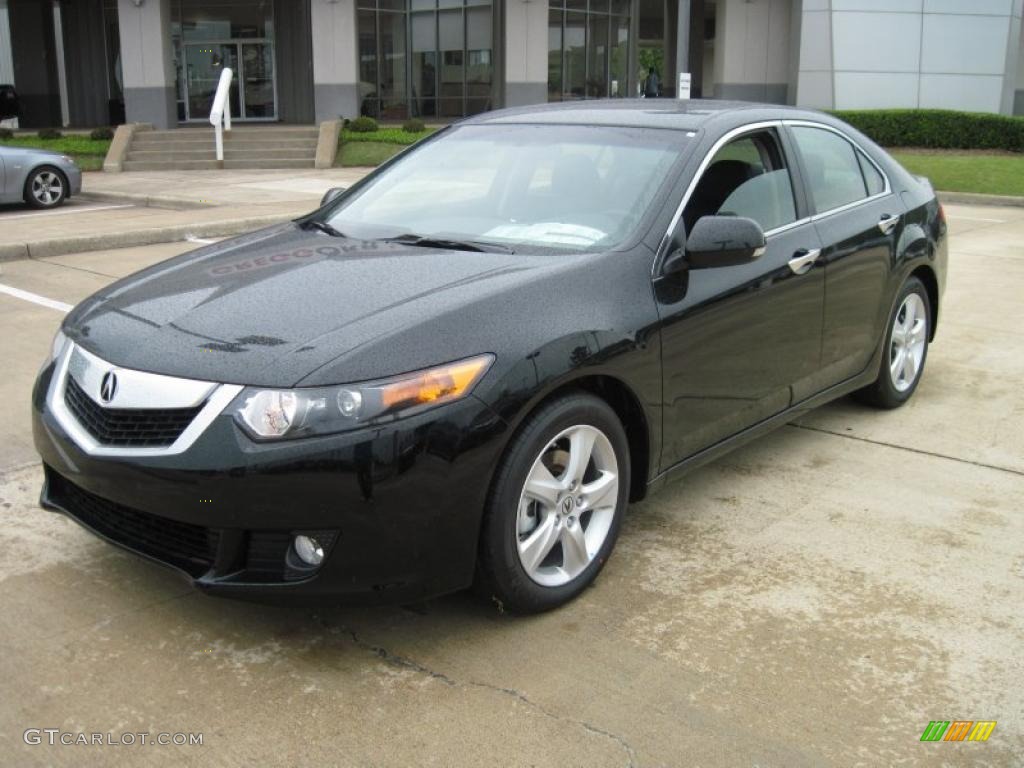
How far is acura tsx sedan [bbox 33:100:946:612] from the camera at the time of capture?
3.13 metres

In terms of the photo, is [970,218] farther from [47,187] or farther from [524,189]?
[47,187]

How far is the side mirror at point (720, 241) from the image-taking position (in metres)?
3.99

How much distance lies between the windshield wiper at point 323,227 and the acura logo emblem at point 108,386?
132 centimetres

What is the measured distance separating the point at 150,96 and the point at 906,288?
22.9 m

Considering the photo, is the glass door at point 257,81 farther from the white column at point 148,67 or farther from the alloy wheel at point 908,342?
the alloy wheel at point 908,342

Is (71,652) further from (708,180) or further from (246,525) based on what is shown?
(708,180)

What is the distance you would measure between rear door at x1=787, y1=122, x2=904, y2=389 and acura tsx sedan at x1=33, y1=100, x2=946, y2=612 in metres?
0.02

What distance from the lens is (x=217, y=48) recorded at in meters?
29.5

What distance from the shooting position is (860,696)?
3.21 metres

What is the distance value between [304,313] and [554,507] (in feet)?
3.32

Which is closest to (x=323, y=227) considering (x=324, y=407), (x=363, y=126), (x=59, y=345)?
(x=59, y=345)

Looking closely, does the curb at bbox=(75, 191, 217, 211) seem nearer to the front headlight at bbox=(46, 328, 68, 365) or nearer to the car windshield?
the car windshield

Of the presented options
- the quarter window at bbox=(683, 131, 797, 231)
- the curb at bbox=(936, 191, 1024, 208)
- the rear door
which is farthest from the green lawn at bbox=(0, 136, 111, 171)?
the quarter window at bbox=(683, 131, 797, 231)

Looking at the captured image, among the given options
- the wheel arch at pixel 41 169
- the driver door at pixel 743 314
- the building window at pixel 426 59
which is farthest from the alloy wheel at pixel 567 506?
the building window at pixel 426 59
